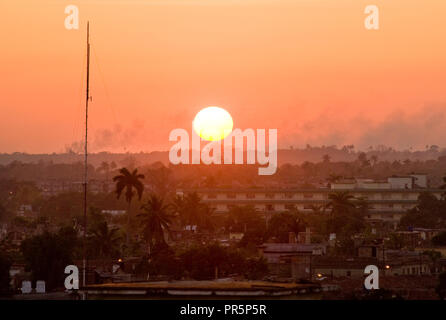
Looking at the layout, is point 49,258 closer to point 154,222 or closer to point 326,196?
point 154,222

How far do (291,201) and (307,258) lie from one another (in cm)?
10888

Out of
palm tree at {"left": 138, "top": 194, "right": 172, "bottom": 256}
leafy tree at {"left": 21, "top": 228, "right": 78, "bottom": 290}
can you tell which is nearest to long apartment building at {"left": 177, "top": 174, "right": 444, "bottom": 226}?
palm tree at {"left": 138, "top": 194, "right": 172, "bottom": 256}

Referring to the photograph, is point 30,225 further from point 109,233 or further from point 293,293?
point 293,293

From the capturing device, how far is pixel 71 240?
86.1m

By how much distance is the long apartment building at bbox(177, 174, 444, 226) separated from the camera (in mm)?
173375

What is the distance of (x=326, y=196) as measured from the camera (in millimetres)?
176750

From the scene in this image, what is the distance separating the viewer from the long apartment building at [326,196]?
6826 inches

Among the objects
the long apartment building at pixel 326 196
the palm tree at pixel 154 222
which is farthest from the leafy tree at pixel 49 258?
the long apartment building at pixel 326 196

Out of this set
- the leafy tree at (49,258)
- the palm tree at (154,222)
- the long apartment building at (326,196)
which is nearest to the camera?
the leafy tree at (49,258)

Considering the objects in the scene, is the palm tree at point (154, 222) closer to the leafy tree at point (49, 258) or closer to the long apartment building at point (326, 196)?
the leafy tree at point (49, 258)

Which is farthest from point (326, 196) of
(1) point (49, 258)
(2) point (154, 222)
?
(1) point (49, 258)

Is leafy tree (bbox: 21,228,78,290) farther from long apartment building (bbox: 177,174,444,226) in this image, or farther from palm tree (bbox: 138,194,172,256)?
long apartment building (bbox: 177,174,444,226)

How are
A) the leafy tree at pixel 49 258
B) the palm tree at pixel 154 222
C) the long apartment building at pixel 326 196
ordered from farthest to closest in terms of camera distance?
the long apartment building at pixel 326 196 < the palm tree at pixel 154 222 < the leafy tree at pixel 49 258
